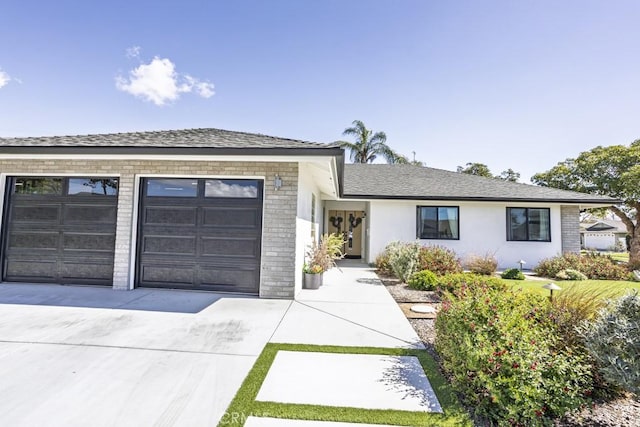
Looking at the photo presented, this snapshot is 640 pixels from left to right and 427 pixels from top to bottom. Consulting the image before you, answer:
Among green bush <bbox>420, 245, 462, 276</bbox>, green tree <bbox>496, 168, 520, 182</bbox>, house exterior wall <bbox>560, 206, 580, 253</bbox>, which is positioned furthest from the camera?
green tree <bbox>496, 168, 520, 182</bbox>

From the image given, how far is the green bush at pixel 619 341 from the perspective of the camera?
252 centimetres

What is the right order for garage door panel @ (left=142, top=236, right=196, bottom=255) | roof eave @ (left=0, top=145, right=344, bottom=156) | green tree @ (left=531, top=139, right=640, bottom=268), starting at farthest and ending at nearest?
1. green tree @ (left=531, top=139, right=640, bottom=268)
2. garage door panel @ (left=142, top=236, right=196, bottom=255)
3. roof eave @ (left=0, top=145, right=344, bottom=156)

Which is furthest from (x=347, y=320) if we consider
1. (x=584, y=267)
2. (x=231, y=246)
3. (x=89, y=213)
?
(x=584, y=267)

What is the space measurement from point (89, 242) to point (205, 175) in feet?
11.1

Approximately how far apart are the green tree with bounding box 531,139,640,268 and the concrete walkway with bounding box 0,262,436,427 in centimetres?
1880

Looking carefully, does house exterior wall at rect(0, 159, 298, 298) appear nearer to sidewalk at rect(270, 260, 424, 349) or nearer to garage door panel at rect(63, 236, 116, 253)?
garage door panel at rect(63, 236, 116, 253)

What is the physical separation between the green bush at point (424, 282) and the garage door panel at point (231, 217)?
4.63m

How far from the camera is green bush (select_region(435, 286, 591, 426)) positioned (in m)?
2.39

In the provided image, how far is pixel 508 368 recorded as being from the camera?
8.27 ft

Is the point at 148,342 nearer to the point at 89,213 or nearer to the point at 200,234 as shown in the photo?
the point at 200,234

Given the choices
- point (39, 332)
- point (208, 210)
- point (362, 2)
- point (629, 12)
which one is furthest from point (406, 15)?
point (39, 332)

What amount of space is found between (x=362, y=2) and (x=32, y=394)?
10.3 meters

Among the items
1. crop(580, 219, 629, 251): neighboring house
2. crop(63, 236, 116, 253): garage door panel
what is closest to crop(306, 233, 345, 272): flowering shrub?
crop(63, 236, 116, 253): garage door panel

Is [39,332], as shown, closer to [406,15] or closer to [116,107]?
[116,107]
